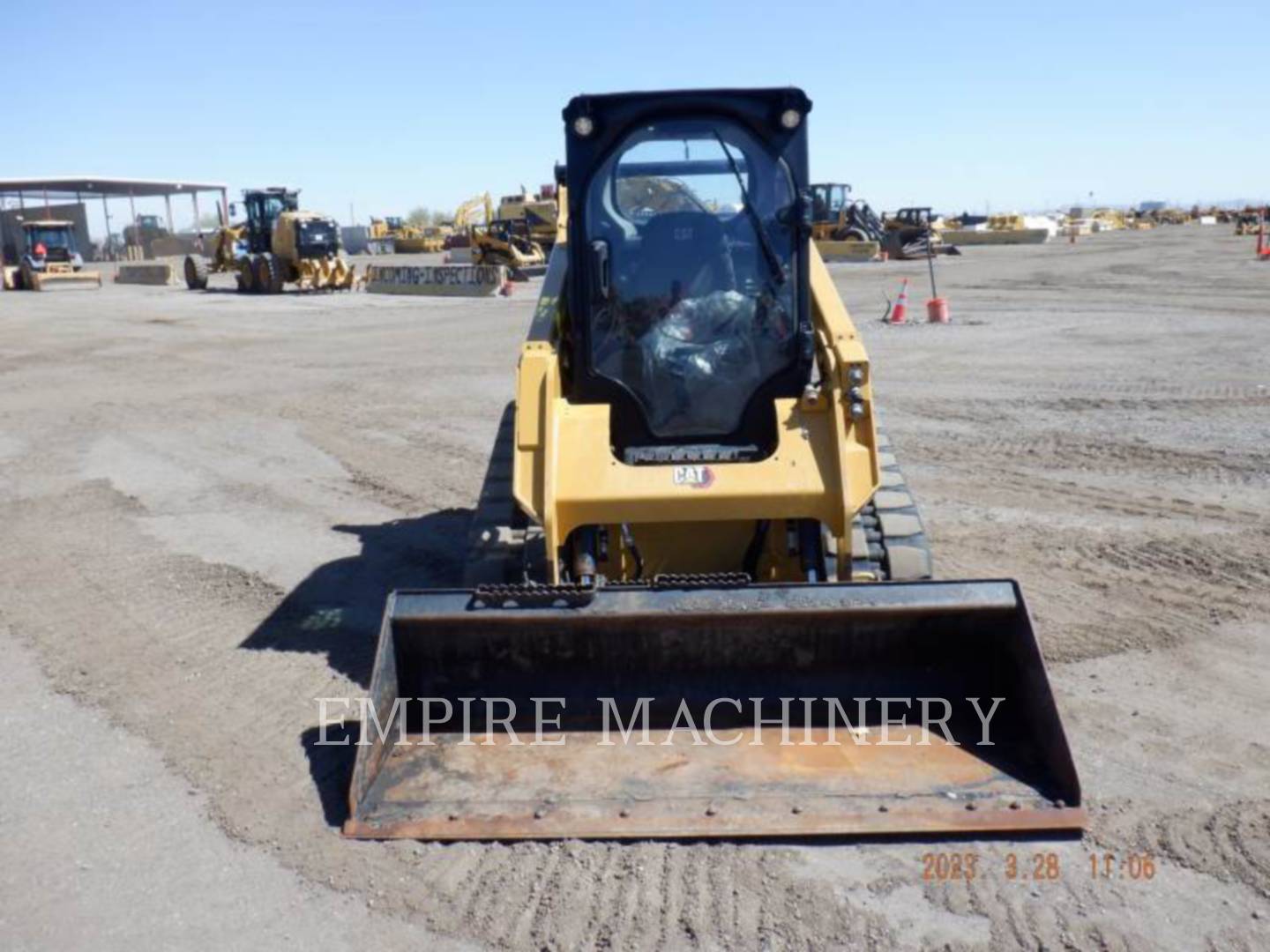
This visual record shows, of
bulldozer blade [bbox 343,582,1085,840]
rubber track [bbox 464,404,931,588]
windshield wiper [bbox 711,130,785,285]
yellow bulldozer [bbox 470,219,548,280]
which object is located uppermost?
windshield wiper [bbox 711,130,785,285]

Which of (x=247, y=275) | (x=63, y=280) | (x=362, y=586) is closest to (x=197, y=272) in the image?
(x=247, y=275)

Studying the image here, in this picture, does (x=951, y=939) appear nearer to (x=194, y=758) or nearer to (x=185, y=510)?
(x=194, y=758)

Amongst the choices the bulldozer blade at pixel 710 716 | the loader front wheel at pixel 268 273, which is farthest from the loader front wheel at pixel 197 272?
the bulldozer blade at pixel 710 716

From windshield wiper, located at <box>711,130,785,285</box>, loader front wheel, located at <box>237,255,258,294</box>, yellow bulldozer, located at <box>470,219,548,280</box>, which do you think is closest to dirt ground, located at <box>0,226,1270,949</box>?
windshield wiper, located at <box>711,130,785,285</box>

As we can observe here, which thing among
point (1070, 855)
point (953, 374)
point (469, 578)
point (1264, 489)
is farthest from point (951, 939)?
point (953, 374)

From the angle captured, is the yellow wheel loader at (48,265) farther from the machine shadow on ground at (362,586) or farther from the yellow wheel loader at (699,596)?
the yellow wheel loader at (699,596)

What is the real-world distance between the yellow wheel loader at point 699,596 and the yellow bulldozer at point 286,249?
2926 centimetres

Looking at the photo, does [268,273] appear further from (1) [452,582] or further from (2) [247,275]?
(1) [452,582]

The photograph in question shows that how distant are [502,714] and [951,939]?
195 centimetres

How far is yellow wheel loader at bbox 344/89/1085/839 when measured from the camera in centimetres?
424

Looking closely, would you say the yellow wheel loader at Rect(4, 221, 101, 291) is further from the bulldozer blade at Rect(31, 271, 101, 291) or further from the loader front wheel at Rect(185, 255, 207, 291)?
the loader front wheel at Rect(185, 255, 207, 291)

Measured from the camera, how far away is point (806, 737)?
457cm

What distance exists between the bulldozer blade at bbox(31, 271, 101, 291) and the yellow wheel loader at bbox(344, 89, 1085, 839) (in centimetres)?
4031

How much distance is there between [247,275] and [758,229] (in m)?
32.7
